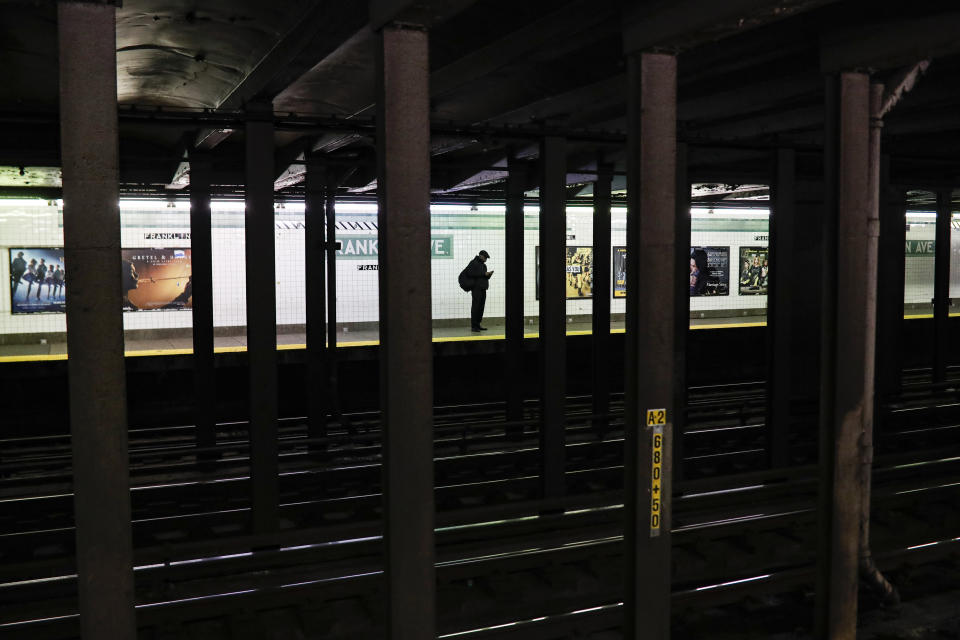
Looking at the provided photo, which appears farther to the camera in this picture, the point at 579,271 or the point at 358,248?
the point at 579,271

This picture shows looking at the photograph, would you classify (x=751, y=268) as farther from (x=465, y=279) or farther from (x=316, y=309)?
(x=316, y=309)

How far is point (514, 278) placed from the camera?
9508mm

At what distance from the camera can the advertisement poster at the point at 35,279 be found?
1146 cm

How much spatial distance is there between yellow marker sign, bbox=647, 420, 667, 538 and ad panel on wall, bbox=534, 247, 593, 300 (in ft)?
36.1

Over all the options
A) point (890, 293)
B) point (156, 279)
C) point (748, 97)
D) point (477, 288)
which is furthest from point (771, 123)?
point (156, 279)

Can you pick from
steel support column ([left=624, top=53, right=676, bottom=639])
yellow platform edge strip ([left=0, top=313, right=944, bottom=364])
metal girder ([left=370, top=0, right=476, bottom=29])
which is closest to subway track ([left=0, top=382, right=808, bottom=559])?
yellow platform edge strip ([left=0, top=313, right=944, bottom=364])

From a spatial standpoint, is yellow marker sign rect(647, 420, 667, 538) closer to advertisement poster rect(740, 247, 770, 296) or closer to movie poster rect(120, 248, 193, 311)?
movie poster rect(120, 248, 193, 311)

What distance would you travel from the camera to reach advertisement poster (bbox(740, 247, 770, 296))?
16844mm

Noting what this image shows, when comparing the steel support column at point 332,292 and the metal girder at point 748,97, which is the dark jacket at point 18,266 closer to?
the steel support column at point 332,292

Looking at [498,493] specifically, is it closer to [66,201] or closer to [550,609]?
[550,609]

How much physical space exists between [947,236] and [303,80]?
34.1 feet

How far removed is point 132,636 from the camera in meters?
3.31

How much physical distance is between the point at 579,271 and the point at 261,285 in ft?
32.5

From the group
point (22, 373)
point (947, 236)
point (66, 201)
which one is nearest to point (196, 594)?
point (66, 201)
